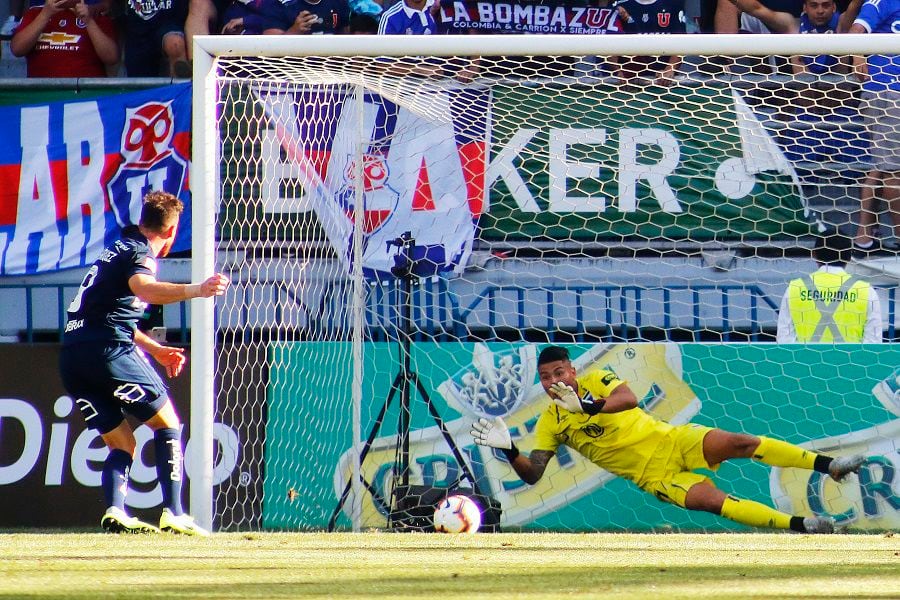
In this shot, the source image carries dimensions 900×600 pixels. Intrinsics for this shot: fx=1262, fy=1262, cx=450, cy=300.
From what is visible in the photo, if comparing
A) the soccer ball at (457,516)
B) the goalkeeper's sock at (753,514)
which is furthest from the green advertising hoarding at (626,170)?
the soccer ball at (457,516)

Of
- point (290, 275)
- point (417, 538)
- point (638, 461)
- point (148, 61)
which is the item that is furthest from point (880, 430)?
point (148, 61)

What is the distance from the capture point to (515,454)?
7.18 metres

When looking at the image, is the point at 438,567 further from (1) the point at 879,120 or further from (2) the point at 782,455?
(1) the point at 879,120

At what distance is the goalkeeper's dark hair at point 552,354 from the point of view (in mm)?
7223

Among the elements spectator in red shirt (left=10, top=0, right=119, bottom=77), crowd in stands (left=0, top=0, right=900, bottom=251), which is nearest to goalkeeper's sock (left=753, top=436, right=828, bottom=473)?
crowd in stands (left=0, top=0, right=900, bottom=251)

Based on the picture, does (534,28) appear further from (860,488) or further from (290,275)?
(860,488)

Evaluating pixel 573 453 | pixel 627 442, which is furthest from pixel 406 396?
pixel 627 442

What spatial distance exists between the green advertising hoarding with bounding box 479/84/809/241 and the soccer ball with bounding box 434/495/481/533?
262 centimetres

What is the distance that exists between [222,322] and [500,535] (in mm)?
2312

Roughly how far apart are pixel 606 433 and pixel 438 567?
3000mm

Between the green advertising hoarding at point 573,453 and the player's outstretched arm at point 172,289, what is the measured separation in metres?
1.64

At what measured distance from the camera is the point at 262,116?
24.0 feet

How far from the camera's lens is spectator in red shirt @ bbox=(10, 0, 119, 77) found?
952cm

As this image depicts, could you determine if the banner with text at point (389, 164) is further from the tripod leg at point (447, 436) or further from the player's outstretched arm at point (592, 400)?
the player's outstretched arm at point (592, 400)
